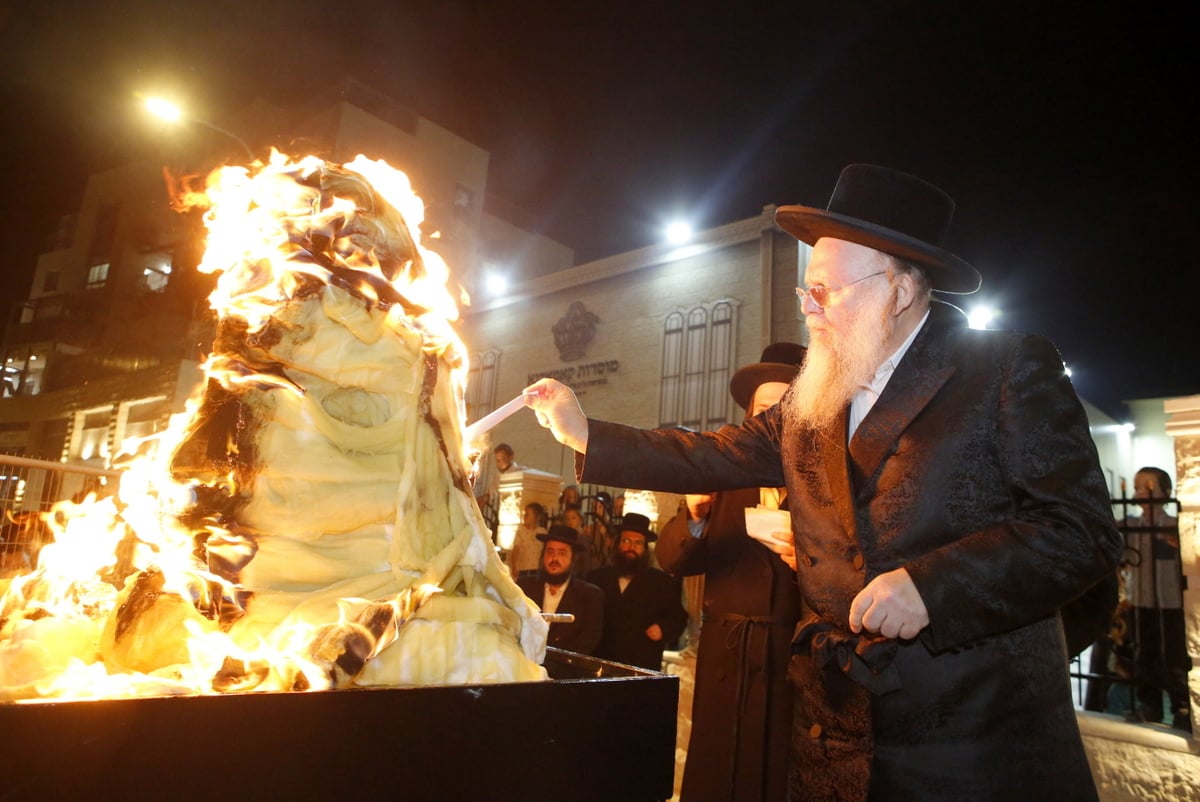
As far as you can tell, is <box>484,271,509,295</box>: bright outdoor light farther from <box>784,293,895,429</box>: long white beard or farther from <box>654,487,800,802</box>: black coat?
<box>784,293,895,429</box>: long white beard

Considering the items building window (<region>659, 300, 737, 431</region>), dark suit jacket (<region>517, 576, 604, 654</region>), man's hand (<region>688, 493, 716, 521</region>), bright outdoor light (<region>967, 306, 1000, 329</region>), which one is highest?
bright outdoor light (<region>967, 306, 1000, 329</region>)

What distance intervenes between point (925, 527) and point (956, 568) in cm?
21

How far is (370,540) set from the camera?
6.70 ft

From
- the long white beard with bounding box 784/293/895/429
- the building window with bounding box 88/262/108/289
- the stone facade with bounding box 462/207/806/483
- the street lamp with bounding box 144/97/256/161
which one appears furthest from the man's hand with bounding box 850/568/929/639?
the building window with bounding box 88/262/108/289

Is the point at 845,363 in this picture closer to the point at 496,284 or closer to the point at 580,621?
the point at 580,621

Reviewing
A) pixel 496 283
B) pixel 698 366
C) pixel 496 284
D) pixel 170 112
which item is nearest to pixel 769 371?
pixel 170 112

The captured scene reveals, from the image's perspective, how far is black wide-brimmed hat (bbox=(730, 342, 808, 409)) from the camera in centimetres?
472

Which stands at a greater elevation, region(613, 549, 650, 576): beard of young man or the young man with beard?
region(613, 549, 650, 576): beard of young man

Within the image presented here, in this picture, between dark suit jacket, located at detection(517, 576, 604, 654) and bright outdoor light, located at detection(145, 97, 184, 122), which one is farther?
bright outdoor light, located at detection(145, 97, 184, 122)

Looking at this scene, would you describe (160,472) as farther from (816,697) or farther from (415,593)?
(816,697)

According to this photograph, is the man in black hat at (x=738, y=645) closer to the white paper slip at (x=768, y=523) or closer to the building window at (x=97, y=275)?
the white paper slip at (x=768, y=523)

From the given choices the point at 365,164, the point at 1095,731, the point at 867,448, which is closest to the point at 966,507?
the point at 867,448

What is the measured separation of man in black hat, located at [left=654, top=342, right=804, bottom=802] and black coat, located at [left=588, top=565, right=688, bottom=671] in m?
2.41

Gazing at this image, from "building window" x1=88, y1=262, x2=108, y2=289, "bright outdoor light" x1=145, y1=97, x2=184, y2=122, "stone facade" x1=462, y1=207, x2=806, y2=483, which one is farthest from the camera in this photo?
"building window" x1=88, y1=262, x2=108, y2=289
